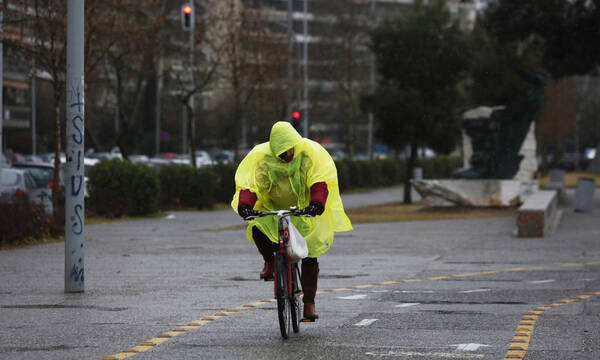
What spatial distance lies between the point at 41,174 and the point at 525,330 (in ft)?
70.3

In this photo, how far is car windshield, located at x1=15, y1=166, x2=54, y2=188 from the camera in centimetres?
2906

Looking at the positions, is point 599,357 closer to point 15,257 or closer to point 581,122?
point 15,257

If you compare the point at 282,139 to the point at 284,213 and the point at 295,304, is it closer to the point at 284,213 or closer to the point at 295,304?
the point at 284,213

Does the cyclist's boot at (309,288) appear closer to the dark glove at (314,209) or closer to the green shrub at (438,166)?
the dark glove at (314,209)

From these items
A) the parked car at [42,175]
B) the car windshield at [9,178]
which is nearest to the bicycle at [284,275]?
the car windshield at [9,178]

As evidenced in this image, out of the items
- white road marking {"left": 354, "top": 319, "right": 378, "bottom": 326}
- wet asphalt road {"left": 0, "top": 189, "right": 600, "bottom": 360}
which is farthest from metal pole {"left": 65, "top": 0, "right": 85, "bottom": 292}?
white road marking {"left": 354, "top": 319, "right": 378, "bottom": 326}

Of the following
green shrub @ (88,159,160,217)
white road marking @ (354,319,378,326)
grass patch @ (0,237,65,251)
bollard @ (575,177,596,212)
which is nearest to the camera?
white road marking @ (354,319,378,326)

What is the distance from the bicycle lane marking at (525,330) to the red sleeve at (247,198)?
225cm

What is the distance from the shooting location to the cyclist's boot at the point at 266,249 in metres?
9.45

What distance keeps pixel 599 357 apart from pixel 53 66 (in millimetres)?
20049

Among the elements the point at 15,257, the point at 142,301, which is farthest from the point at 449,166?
the point at 142,301

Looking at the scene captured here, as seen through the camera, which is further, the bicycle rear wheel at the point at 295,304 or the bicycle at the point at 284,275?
the bicycle rear wheel at the point at 295,304

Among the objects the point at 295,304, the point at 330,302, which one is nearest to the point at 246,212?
the point at 295,304

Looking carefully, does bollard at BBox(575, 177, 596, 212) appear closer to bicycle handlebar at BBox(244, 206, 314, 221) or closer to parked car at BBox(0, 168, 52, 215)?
parked car at BBox(0, 168, 52, 215)
